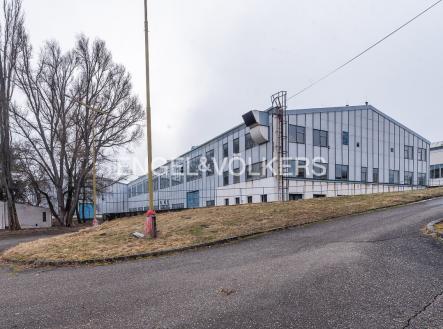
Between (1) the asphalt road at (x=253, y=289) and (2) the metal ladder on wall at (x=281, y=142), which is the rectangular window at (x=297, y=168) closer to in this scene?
(2) the metal ladder on wall at (x=281, y=142)

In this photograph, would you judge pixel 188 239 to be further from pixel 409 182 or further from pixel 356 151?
pixel 409 182

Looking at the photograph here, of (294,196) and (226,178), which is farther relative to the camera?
(226,178)

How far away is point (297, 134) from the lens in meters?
28.0

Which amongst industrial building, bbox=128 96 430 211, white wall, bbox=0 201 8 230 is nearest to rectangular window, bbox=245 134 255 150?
industrial building, bbox=128 96 430 211

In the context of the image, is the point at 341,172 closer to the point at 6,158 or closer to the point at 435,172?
the point at 6,158

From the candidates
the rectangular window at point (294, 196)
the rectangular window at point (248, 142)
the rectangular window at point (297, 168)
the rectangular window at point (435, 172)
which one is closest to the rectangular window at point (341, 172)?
the rectangular window at point (297, 168)

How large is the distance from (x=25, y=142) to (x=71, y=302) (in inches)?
1104

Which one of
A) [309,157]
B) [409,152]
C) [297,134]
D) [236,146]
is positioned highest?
[297,134]

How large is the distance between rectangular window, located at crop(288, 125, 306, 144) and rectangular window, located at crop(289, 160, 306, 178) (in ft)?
6.18

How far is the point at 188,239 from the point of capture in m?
10.2

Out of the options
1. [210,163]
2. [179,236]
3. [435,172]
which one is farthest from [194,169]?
[435,172]

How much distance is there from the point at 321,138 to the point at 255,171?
6963 millimetres

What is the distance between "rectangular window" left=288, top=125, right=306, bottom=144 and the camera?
90.7 feet

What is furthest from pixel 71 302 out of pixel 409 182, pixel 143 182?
pixel 143 182
